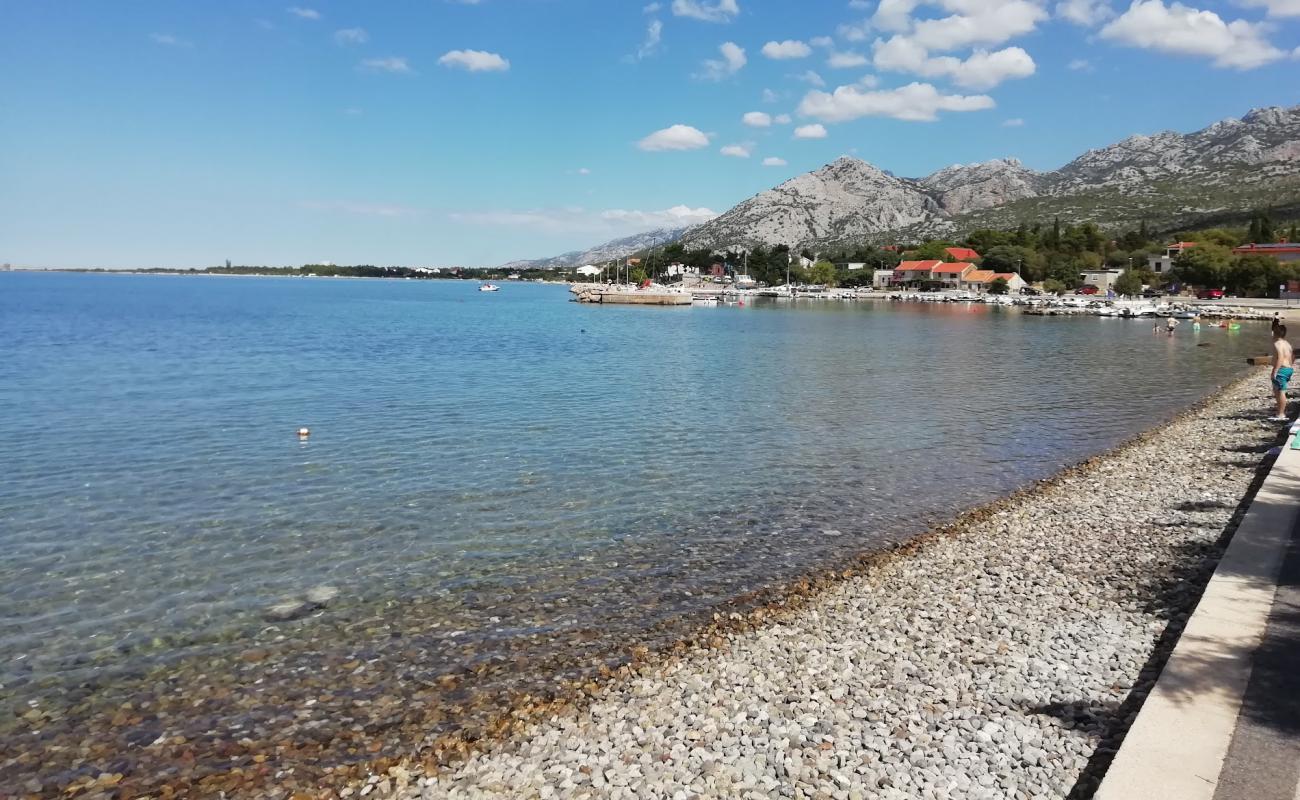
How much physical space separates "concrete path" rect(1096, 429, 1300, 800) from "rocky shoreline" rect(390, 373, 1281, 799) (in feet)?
2.20

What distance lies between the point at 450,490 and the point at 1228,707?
15610mm

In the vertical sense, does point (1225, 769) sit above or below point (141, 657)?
above

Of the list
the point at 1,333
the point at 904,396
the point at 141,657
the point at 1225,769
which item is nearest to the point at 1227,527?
the point at 1225,769

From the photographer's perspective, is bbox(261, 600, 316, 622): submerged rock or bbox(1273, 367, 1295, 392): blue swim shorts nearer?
bbox(261, 600, 316, 622): submerged rock

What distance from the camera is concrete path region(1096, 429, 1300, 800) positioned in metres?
5.89

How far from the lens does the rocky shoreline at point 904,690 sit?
719cm

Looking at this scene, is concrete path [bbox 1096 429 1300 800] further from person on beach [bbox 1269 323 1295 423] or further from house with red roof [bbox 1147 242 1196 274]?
house with red roof [bbox 1147 242 1196 274]

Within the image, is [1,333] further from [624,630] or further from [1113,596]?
[1113,596]

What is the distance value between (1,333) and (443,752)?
3428 inches

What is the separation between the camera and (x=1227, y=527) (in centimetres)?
1430

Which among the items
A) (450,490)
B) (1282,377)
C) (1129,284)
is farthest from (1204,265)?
(450,490)

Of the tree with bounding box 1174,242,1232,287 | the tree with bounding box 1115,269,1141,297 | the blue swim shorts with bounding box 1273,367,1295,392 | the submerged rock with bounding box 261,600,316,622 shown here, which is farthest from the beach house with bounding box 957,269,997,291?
Result: the submerged rock with bounding box 261,600,316,622

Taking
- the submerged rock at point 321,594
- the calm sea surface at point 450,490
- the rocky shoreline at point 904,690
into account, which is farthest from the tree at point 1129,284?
the submerged rock at point 321,594

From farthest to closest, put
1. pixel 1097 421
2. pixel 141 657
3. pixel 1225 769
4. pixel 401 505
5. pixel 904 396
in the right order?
pixel 904 396
pixel 1097 421
pixel 401 505
pixel 141 657
pixel 1225 769
